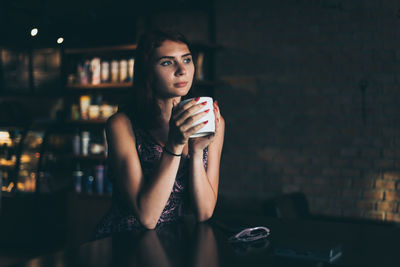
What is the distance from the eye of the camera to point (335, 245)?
44.3 inches

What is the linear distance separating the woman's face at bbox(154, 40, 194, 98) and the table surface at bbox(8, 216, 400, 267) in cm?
45

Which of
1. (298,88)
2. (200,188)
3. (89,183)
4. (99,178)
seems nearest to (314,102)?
(298,88)

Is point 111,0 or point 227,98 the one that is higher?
point 111,0

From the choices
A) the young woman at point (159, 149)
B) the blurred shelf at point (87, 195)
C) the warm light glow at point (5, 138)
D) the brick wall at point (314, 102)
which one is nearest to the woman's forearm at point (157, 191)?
the young woman at point (159, 149)

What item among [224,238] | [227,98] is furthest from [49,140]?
[224,238]

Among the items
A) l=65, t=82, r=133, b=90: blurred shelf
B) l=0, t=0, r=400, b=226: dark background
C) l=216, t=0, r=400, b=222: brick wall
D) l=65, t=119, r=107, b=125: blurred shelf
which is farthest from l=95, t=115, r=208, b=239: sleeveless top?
l=65, t=119, r=107, b=125: blurred shelf

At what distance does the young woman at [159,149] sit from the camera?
1437 millimetres

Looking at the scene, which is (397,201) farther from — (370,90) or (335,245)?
(335,245)

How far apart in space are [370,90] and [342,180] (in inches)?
30.9

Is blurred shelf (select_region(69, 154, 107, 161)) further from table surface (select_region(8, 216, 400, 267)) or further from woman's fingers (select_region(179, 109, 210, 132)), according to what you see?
woman's fingers (select_region(179, 109, 210, 132))

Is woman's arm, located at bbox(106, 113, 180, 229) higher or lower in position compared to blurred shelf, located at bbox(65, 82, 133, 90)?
lower

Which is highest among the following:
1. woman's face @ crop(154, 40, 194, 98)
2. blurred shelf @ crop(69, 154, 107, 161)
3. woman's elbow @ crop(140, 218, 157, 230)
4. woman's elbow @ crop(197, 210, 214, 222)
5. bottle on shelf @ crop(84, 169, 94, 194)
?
woman's face @ crop(154, 40, 194, 98)

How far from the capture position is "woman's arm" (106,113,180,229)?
1438 mm

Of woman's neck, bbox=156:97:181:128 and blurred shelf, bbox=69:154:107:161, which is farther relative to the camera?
blurred shelf, bbox=69:154:107:161
